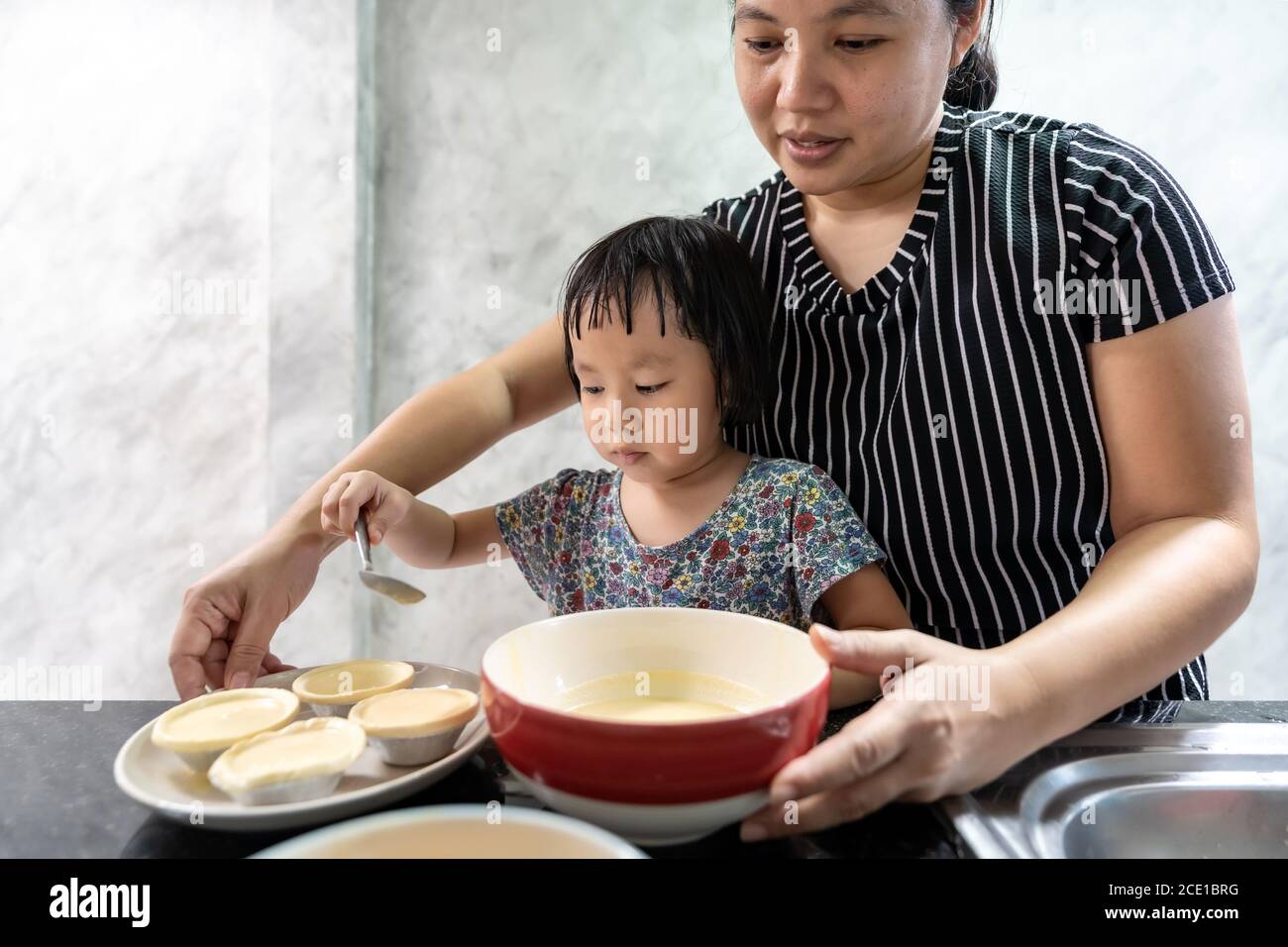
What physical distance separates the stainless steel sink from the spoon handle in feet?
2.36

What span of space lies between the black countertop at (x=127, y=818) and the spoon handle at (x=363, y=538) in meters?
0.30

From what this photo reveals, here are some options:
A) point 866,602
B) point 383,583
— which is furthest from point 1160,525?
point 383,583

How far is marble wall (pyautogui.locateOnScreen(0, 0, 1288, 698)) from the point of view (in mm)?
2670

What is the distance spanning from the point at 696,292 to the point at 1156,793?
2.66 ft

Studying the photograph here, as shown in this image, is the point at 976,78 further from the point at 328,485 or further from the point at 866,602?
the point at 328,485

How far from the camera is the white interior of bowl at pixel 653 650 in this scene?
3.06ft

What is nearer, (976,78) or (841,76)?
(841,76)

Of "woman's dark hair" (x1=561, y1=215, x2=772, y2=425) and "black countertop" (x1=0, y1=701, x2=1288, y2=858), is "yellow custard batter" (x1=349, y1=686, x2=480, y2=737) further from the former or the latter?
"woman's dark hair" (x1=561, y1=215, x2=772, y2=425)

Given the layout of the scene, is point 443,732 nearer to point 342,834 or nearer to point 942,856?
point 342,834

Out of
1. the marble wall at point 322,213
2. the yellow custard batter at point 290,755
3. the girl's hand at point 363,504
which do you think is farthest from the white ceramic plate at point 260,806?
the marble wall at point 322,213

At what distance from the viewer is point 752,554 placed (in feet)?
4.43

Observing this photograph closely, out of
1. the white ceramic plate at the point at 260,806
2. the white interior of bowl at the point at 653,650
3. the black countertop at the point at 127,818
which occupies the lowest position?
the black countertop at the point at 127,818

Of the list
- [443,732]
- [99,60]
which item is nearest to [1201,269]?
[443,732]

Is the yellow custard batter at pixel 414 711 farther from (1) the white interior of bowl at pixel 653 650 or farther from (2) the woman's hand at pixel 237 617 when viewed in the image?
(2) the woman's hand at pixel 237 617
